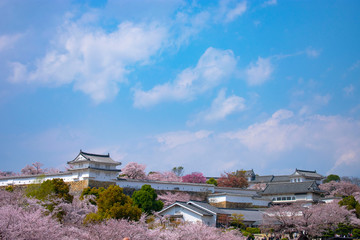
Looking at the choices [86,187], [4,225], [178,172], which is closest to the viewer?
[4,225]

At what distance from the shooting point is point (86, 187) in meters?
41.6


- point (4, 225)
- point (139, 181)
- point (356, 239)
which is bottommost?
point (356, 239)

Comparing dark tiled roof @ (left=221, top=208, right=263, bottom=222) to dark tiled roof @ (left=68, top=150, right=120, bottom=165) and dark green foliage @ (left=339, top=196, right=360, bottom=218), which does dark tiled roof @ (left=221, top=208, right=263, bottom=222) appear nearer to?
dark green foliage @ (left=339, top=196, right=360, bottom=218)

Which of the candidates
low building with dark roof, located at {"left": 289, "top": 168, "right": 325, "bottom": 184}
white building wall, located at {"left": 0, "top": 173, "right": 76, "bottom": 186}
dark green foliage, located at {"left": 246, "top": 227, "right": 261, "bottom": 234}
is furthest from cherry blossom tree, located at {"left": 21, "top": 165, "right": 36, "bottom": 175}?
low building with dark roof, located at {"left": 289, "top": 168, "right": 325, "bottom": 184}

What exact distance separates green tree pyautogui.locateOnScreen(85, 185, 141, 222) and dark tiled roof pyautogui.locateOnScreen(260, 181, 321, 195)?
33.6 m

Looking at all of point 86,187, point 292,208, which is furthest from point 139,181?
point 292,208

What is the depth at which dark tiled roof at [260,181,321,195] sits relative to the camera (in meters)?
50.7

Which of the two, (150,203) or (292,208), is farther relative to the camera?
(150,203)

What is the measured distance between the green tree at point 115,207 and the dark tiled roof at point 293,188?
110 feet

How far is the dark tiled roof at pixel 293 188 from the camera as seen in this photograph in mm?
50719

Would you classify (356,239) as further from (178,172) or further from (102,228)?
(178,172)

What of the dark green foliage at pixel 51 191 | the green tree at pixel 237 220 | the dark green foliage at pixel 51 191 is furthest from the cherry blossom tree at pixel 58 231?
the green tree at pixel 237 220

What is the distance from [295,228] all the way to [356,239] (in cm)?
601

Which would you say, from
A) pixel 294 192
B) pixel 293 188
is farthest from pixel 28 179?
pixel 293 188
